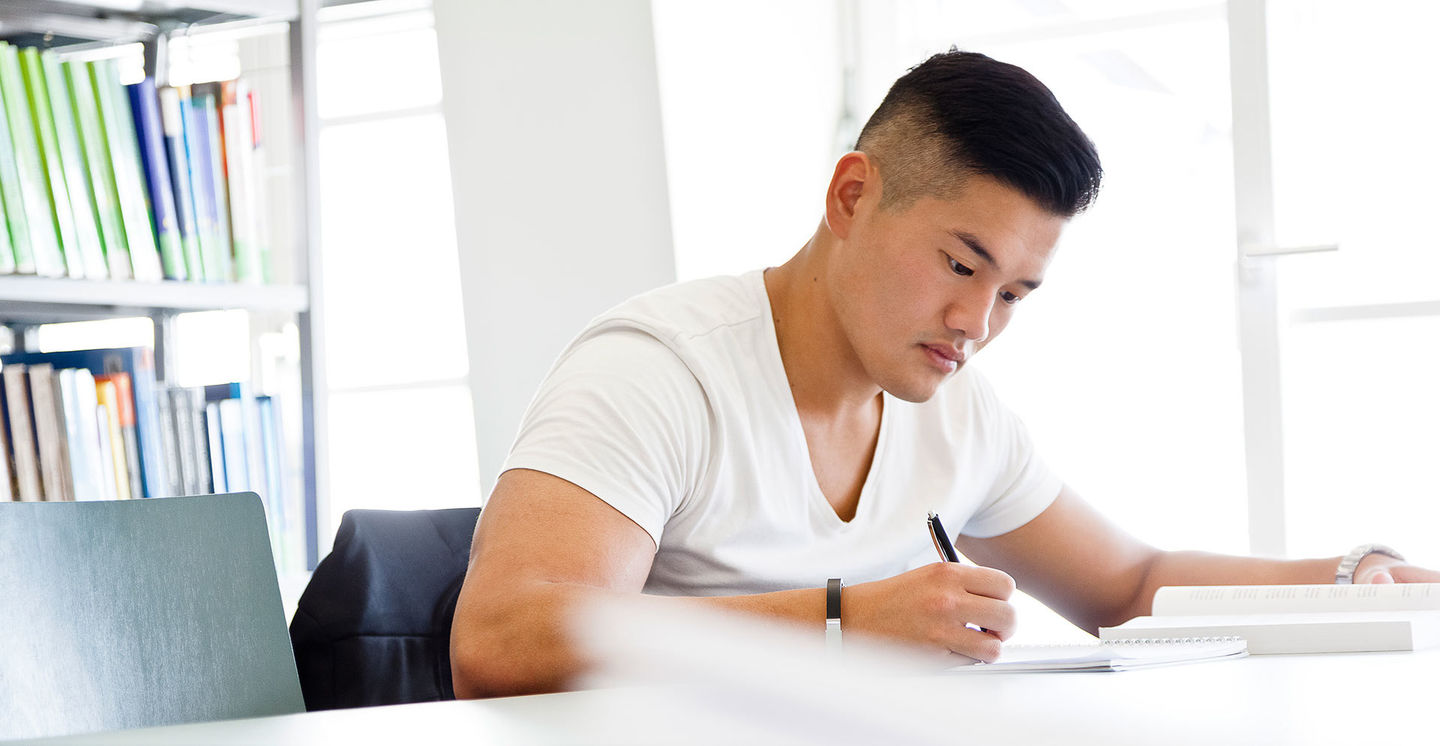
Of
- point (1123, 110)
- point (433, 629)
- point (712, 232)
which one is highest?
point (1123, 110)

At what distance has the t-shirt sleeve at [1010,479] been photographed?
61.6 inches

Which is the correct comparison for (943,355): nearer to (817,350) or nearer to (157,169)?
(817,350)

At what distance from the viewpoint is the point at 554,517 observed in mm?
1063

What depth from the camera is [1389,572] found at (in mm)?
1294

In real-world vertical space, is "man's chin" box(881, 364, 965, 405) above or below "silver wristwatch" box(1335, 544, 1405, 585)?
above

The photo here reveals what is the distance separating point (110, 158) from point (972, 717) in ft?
5.41

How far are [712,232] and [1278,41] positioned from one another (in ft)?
3.94

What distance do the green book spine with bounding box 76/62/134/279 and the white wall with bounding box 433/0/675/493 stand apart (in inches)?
37.0

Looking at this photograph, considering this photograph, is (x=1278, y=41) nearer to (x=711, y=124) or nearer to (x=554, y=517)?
(x=711, y=124)

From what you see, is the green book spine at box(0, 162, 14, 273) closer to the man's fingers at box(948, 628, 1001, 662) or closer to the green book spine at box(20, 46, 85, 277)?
the green book spine at box(20, 46, 85, 277)

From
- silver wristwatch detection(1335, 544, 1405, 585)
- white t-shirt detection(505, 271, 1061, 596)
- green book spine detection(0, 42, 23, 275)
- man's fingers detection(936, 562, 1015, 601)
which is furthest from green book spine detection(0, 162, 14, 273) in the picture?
silver wristwatch detection(1335, 544, 1405, 585)

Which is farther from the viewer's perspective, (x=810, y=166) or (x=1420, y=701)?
(x=810, y=166)

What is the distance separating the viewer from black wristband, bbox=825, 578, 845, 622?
972 mm

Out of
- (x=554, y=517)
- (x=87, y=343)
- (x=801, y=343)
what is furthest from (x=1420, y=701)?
(x=87, y=343)
